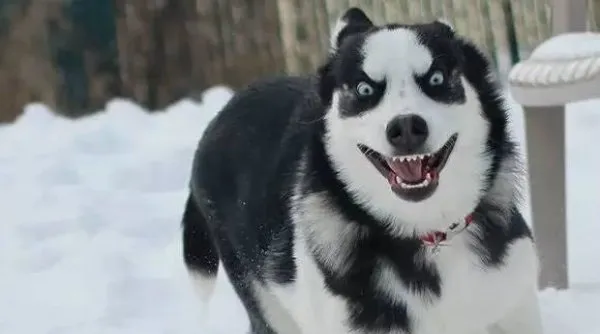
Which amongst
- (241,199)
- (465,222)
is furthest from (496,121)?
(241,199)

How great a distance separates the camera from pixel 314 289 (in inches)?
101

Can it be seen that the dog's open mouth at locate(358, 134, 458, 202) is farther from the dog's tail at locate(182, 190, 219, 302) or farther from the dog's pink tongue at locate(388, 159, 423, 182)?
the dog's tail at locate(182, 190, 219, 302)

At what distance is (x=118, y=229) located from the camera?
16.1 ft

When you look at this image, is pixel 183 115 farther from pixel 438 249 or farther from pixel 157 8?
pixel 438 249

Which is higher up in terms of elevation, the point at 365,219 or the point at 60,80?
the point at 365,219

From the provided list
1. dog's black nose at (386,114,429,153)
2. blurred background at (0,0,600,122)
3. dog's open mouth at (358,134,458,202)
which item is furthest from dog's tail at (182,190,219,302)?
blurred background at (0,0,600,122)

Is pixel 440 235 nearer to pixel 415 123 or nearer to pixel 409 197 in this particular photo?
pixel 409 197

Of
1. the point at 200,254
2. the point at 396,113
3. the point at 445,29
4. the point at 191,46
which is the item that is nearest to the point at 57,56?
the point at 191,46

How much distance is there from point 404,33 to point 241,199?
0.85 meters

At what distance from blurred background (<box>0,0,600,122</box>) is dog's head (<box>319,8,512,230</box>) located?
194 inches

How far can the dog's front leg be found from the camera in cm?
252

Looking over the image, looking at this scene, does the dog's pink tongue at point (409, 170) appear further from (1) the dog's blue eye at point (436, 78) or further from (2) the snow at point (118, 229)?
(2) the snow at point (118, 229)

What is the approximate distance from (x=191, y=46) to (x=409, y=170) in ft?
18.3

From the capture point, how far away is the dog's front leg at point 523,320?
2521 mm
